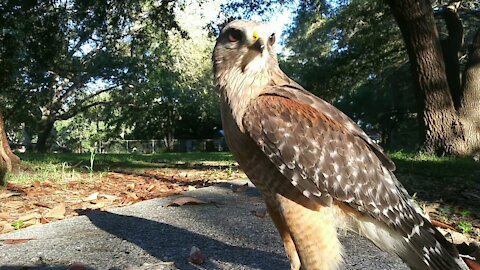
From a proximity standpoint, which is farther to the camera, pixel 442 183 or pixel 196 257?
pixel 442 183

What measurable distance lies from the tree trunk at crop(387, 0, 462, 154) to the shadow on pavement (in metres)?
7.26

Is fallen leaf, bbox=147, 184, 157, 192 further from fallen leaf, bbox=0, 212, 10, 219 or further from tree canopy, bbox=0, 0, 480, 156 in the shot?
A: tree canopy, bbox=0, 0, 480, 156

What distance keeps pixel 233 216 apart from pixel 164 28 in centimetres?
1077

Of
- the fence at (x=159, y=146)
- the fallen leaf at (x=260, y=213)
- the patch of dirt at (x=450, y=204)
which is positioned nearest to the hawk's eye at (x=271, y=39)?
the fallen leaf at (x=260, y=213)

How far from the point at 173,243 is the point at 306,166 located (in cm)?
145

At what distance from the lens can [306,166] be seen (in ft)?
8.21

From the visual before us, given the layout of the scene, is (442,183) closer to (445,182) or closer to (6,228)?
(445,182)

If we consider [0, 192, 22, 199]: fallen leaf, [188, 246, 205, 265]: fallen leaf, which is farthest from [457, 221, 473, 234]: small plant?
[0, 192, 22, 199]: fallen leaf

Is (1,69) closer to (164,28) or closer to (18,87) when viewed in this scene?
(164,28)

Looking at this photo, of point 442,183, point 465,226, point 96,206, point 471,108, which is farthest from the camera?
point 471,108

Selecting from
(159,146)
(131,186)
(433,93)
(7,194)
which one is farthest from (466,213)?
(159,146)

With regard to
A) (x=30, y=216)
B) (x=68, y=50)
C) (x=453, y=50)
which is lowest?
(x=30, y=216)

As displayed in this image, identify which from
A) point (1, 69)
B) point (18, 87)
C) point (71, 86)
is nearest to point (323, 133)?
point (1, 69)

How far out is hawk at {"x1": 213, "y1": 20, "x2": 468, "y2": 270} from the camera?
2.44m
